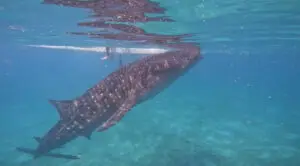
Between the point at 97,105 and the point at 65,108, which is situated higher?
the point at 97,105

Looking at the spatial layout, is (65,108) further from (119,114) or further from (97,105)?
(119,114)

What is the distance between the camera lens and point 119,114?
789 cm

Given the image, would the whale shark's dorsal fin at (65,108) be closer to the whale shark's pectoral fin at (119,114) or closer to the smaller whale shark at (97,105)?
the smaller whale shark at (97,105)

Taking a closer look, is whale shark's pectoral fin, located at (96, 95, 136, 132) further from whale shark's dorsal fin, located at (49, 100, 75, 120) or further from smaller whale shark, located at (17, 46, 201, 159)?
whale shark's dorsal fin, located at (49, 100, 75, 120)

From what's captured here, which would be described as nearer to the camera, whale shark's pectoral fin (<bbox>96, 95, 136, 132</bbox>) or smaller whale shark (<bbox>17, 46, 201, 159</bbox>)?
whale shark's pectoral fin (<bbox>96, 95, 136, 132</bbox>)

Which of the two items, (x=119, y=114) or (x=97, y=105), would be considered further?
(x=97, y=105)

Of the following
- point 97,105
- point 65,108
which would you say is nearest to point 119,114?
point 97,105

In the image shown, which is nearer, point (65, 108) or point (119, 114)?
point (119, 114)

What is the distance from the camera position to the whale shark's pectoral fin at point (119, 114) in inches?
298

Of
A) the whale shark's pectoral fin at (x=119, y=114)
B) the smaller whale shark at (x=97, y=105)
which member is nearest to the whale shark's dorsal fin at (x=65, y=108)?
the smaller whale shark at (x=97, y=105)

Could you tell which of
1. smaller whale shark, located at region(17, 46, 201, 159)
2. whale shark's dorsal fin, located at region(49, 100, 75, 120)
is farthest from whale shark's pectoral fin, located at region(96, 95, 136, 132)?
whale shark's dorsal fin, located at region(49, 100, 75, 120)

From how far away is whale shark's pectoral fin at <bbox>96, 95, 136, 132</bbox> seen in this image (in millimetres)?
7578

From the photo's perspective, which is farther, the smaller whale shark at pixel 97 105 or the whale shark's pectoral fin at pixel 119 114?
the smaller whale shark at pixel 97 105

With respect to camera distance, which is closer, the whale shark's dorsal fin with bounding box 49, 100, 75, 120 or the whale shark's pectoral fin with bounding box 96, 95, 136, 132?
the whale shark's pectoral fin with bounding box 96, 95, 136, 132
